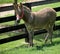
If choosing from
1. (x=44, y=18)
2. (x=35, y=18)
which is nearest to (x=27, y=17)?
(x=35, y=18)

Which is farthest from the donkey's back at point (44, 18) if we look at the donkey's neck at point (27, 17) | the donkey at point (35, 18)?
the donkey's neck at point (27, 17)

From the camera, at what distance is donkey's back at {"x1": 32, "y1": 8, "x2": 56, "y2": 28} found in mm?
9543

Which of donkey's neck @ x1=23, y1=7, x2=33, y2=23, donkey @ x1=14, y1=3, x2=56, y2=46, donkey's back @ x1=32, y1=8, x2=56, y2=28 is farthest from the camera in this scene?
donkey's back @ x1=32, y1=8, x2=56, y2=28

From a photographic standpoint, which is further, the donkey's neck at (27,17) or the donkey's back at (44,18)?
the donkey's back at (44,18)

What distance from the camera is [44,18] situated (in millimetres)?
9773

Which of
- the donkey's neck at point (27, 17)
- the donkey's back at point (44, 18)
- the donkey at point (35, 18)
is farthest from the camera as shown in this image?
the donkey's back at point (44, 18)

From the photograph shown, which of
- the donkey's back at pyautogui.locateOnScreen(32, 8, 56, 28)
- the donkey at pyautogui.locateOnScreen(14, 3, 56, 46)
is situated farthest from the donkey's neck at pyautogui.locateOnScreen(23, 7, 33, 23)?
the donkey's back at pyautogui.locateOnScreen(32, 8, 56, 28)

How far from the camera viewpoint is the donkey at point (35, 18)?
898 centimetres

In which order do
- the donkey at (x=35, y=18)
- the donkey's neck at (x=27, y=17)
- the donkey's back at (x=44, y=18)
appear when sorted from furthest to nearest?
the donkey's back at (x=44, y=18), the donkey's neck at (x=27, y=17), the donkey at (x=35, y=18)

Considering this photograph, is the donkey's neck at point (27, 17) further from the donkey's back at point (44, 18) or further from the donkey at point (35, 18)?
the donkey's back at point (44, 18)

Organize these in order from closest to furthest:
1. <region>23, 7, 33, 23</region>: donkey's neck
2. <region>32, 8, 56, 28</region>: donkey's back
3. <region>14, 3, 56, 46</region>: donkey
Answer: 1. <region>14, 3, 56, 46</region>: donkey
2. <region>23, 7, 33, 23</region>: donkey's neck
3. <region>32, 8, 56, 28</region>: donkey's back

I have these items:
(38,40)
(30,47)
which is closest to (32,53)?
(30,47)

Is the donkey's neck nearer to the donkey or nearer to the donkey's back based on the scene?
the donkey

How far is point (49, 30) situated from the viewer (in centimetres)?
1027
